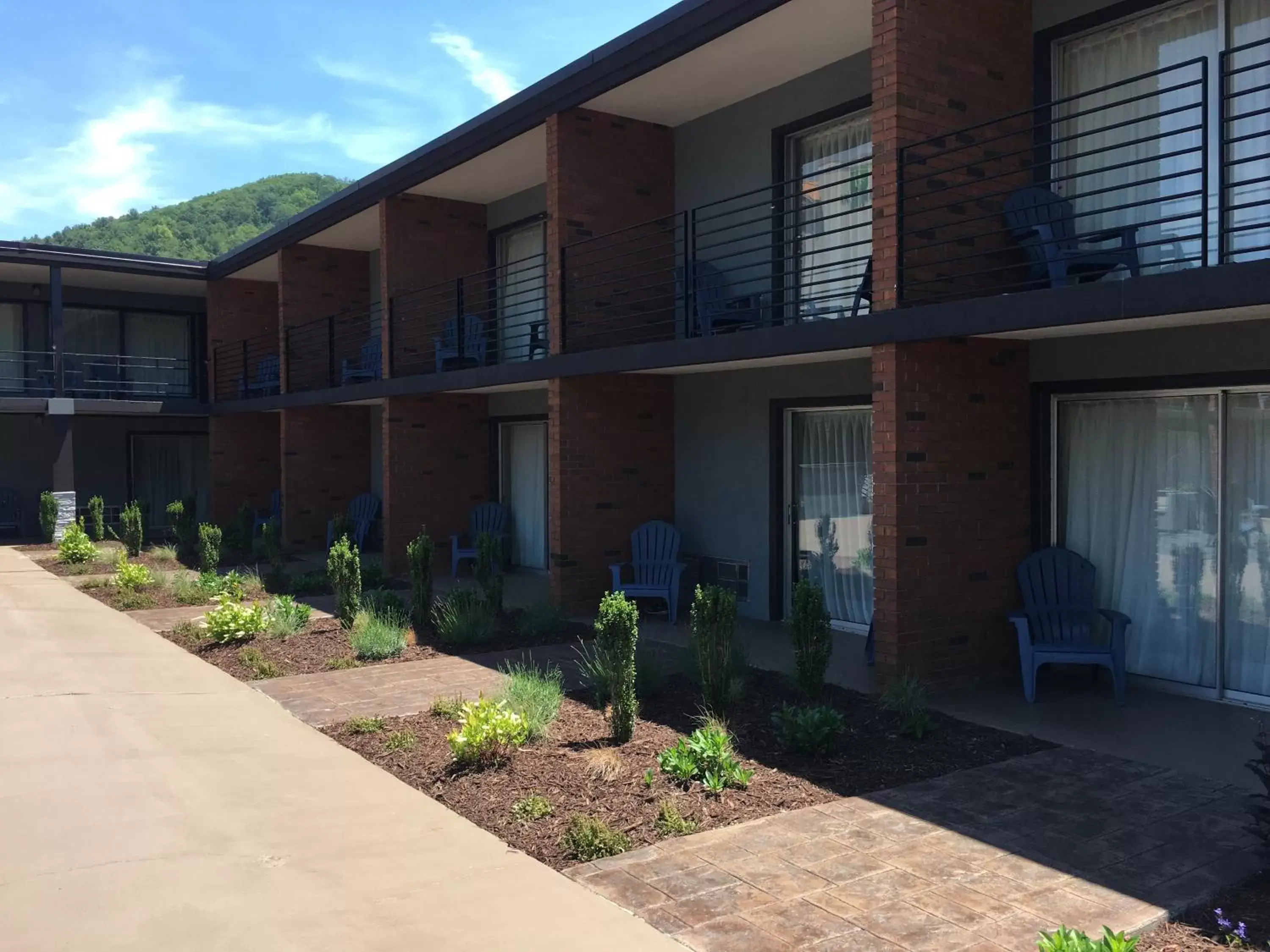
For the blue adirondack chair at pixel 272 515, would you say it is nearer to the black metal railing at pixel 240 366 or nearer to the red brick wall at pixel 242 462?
the red brick wall at pixel 242 462

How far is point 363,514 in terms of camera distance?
18.0 m

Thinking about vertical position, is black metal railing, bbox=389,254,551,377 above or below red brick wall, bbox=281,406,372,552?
above

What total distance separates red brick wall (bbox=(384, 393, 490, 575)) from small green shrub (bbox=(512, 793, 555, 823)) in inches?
391

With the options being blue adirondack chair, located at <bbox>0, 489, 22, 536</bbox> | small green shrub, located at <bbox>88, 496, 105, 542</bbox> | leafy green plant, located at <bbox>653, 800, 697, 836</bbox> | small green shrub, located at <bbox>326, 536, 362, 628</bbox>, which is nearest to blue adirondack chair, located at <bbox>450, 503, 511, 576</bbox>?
small green shrub, located at <bbox>326, 536, 362, 628</bbox>

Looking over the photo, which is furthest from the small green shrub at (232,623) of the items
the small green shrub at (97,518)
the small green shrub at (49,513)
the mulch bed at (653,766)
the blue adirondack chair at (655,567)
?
the small green shrub at (49,513)

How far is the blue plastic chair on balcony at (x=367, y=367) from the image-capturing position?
1712 centimetres

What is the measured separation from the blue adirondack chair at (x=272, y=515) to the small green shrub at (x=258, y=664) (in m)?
8.90

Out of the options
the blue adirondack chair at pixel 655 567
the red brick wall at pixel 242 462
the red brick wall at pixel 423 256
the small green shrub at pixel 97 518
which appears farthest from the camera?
the red brick wall at pixel 242 462

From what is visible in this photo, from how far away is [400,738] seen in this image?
6.64 metres

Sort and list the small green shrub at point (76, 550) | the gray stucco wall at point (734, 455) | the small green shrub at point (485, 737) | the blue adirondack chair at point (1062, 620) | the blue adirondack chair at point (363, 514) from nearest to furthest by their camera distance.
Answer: the small green shrub at point (485, 737) < the blue adirondack chair at point (1062, 620) < the gray stucco wall at point (734, 455) < the small green shrub at point (76, 550) < the blue adirondack chair at point (363, 514)

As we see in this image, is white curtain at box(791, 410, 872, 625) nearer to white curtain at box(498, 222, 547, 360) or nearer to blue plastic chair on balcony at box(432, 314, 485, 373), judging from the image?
white curtain at box(498, 222, 547, 360)

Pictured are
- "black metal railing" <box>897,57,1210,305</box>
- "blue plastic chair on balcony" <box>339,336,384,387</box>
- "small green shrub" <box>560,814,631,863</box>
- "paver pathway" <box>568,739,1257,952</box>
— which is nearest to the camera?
"paver pathway" <box>568,739,1257,952</box>

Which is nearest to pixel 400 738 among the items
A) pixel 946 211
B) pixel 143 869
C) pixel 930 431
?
pixel 143 869

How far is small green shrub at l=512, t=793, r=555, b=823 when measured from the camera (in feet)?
17.3
